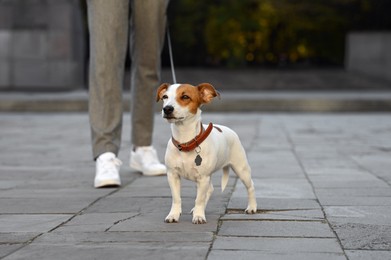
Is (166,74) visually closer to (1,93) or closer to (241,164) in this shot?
(1,93)

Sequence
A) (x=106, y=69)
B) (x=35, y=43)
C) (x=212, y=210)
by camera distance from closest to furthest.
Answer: (x=212, y=210), (x=106, y=69), (x=35, y=43)

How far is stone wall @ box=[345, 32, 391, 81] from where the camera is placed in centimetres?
2523

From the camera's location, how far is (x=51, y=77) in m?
21.6

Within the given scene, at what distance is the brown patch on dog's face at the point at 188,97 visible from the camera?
4273 mm

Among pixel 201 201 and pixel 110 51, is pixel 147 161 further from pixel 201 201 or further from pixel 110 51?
pixel 201 201

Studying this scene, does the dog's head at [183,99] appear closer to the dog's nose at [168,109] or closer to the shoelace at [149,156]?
the dog's nose at [168,109]

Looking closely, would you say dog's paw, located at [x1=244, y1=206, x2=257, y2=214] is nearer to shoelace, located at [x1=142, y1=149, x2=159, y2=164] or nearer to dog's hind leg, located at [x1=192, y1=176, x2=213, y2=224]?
dog's hind leg, located at [x1=192, y1=176, x2=213, y2=224]

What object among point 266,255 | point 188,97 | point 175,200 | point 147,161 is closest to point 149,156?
point 147,161

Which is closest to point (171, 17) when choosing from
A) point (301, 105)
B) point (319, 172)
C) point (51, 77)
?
point (51, 77)

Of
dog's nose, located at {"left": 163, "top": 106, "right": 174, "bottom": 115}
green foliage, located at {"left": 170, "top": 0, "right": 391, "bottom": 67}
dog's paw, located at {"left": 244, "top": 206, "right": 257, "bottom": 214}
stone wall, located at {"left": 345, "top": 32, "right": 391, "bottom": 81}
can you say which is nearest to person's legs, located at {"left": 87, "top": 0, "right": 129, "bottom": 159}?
dog's paw, located at {"left": 244, "top": 206, "right": 257, "bottom": 214}

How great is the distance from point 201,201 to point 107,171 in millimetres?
1588

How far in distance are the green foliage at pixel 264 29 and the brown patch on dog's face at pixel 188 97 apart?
24074mm

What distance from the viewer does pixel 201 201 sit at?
4352 millimetres

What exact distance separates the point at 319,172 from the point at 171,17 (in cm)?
2454
